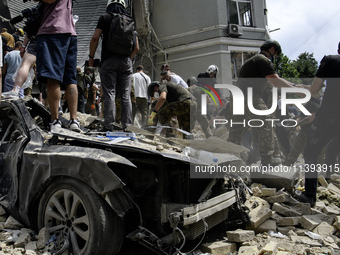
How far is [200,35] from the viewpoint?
16531mm

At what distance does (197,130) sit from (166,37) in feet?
38.9

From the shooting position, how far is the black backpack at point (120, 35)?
4.25 m

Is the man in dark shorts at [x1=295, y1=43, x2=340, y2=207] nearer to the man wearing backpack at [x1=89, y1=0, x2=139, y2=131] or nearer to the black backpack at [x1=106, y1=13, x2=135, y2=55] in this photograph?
the man wearing backpack at [x1=89, y1=0, x2=139, y2=131]

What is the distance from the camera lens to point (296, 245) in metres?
2.98

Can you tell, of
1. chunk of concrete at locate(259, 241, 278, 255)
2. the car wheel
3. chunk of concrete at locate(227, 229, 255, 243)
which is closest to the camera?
the car wheel

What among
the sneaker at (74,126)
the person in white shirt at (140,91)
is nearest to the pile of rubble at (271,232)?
the sneaker at (74,126)

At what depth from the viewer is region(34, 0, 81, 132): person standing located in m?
3.46

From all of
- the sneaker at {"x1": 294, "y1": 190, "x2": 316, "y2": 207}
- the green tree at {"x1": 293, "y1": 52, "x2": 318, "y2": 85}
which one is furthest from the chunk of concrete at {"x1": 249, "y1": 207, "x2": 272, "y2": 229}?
the green tree at {"x1": 293, "y1": 52, "x2": 318, "y2": 85}

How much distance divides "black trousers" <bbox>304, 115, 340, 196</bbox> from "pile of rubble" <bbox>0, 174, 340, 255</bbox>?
0.31m

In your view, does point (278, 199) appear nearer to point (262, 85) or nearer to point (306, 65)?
point (262, 85)

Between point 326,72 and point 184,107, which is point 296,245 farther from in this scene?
point 184,107

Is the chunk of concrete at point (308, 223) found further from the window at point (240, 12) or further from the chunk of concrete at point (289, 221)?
the window at point (240, 12)

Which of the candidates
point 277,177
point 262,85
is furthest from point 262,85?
point 277,177

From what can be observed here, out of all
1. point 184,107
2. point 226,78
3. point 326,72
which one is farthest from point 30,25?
point 226,78
